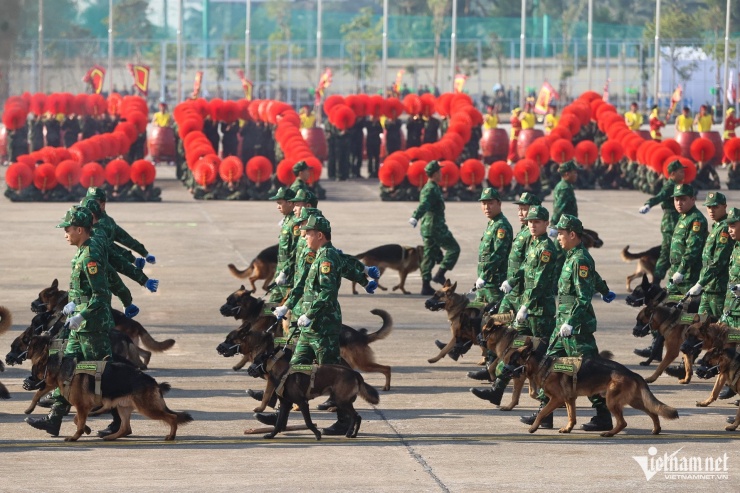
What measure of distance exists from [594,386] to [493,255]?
13.4 ft

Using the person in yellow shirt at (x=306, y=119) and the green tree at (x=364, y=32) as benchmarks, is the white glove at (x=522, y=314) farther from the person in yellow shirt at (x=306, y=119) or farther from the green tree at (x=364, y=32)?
the green tree at (x=364, y=32)

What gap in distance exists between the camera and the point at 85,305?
11852 mm

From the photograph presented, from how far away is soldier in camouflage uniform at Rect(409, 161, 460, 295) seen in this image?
806 inches

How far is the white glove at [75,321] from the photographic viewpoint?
1159 centimetres

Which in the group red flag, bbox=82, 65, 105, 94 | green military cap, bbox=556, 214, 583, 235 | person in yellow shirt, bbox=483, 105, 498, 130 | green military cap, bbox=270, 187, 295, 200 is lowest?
green military cap, bbox=270, 187, 295, 200

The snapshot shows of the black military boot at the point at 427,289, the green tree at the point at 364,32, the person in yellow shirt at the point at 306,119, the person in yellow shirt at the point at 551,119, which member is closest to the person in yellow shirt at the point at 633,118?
the person in yellow shirt at the point at 551,119

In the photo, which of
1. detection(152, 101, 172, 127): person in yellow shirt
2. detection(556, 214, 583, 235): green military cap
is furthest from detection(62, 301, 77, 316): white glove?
detection(152, 101, 172, 127): person in yellow shirt

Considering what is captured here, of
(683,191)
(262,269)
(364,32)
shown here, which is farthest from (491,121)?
(364,32)

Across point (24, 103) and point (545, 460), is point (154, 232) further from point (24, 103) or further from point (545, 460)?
point (545, 460)

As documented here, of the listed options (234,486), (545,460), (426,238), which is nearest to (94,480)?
(234,486)

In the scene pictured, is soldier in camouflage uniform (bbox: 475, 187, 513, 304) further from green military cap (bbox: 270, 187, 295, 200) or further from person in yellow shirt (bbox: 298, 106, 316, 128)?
person in yellow shirt (bbox: 298, 106, 316, 128)

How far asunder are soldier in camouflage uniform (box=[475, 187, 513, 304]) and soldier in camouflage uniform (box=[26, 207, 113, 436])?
4.99 meters

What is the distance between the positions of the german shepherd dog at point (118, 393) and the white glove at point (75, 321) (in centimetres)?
27

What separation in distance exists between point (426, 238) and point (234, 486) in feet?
35.5
